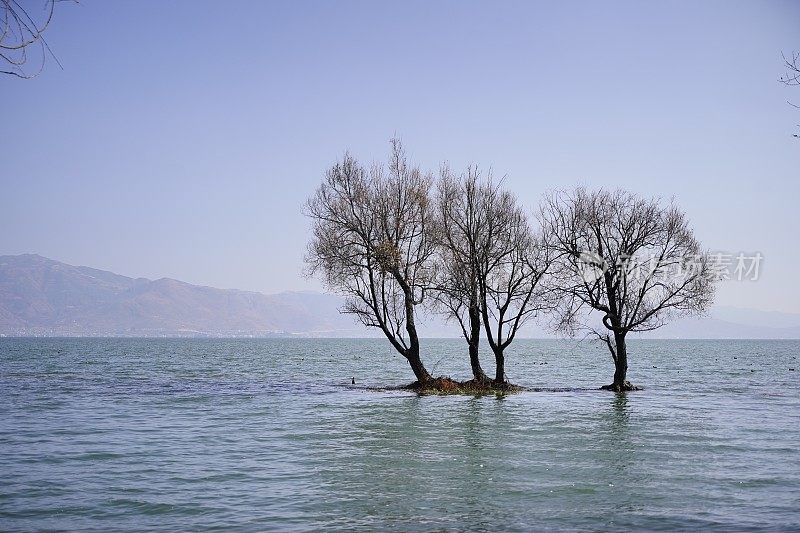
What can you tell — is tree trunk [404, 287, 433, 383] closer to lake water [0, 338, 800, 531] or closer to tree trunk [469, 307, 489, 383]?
tree trunk [469, 307, 489, 383]

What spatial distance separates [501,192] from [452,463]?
2606 centimetres

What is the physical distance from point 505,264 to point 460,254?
299cm

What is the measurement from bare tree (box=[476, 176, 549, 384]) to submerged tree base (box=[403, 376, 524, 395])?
72 cm

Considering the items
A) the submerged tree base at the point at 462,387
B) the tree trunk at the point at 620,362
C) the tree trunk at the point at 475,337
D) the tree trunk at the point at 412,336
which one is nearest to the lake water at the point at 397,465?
the submerged tree base at the point at 462,387

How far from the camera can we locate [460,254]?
43.6m

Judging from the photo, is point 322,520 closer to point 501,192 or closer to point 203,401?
point 203,401

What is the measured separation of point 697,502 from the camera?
15.9 metres

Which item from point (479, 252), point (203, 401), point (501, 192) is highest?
point (501, 192)

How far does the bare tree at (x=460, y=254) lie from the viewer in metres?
42.6

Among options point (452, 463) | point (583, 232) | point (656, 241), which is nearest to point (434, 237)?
point (583, 232)

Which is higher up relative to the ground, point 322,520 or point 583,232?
point 583,232

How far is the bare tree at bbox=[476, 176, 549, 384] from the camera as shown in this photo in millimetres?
43094

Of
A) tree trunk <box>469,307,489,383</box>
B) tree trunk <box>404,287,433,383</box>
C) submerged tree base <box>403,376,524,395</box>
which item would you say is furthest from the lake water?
tree trunk <box>404,287,433,383</box>

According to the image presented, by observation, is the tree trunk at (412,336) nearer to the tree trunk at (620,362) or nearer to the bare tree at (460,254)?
the bare tree at (460,254)
